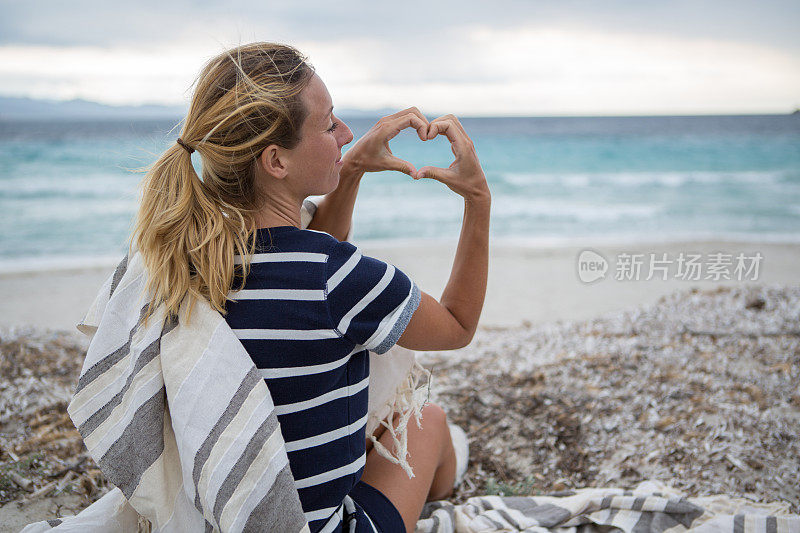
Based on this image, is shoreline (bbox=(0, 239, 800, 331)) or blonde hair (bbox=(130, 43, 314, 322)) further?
shoreline (bbox=(0, 239, 800, 331))

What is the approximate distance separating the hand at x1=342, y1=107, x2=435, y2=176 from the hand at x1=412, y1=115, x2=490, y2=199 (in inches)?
2.6

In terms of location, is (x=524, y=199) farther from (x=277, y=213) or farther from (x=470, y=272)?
(x=277, y=213)

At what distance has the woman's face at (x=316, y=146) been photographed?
6.08 feet

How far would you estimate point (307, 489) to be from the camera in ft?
5.90

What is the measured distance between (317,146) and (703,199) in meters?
17.9

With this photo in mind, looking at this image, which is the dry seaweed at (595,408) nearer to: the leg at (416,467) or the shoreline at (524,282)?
the leg at (416,467)

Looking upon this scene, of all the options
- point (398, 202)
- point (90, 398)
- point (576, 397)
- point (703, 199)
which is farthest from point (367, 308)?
point (703, 199)

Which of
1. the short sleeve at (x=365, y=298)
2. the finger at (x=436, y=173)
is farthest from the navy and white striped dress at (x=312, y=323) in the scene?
the finger at (x=436, y=173)

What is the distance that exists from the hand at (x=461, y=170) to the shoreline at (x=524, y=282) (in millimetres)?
4165

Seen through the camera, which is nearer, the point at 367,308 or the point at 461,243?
the point at 367,308

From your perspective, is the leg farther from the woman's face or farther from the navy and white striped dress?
the woman's face

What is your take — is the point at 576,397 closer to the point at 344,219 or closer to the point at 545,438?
the point at 545,438

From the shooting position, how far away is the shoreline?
A: 23.9ft

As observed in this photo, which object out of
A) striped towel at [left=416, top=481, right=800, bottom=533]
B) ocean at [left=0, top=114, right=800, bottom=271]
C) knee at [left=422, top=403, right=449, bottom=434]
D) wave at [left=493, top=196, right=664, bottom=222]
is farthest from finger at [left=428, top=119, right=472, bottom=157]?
wave at [left=493, top=196, right=664, bottom=222]
